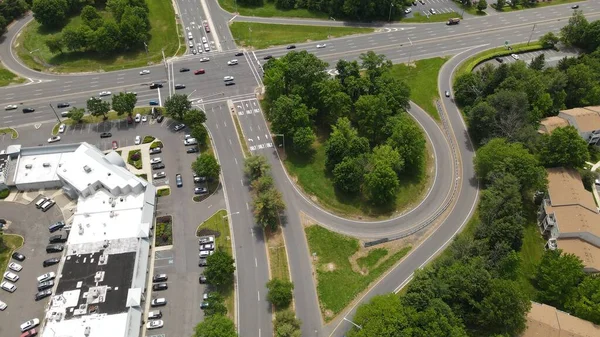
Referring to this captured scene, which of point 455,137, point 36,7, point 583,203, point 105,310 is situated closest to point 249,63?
point 455,137

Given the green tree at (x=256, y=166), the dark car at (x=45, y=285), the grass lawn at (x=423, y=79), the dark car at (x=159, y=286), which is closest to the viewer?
the dark car at (x=45, y=285)

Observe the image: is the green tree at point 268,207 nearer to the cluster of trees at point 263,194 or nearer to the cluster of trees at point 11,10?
the cluster of trees at point 263,194

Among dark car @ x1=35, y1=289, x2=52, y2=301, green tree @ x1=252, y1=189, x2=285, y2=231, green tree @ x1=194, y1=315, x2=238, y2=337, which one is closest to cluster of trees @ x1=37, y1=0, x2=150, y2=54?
green tree @ x1=252, y1=189, x2=285, y2=231

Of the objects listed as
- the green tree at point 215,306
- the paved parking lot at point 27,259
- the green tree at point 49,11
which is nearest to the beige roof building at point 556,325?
the green tree at point 215,306

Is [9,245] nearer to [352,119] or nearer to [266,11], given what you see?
[352,119]

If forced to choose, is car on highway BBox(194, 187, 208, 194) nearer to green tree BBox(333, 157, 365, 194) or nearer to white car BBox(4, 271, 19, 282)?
green tree BBox(333, 157, 365, 194)

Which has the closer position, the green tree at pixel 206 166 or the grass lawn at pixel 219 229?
the grass lawn at pixel 219 229
